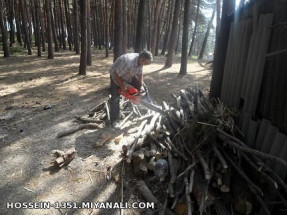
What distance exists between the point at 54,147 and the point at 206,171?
10.6 feet

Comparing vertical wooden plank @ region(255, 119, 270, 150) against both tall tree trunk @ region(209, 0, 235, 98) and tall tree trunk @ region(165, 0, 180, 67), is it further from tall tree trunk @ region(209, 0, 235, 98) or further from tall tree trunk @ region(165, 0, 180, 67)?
tall tree trunk @ region(165, 0, 180, 67)

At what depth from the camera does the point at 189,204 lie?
3.29 metres

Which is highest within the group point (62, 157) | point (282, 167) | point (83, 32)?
point (83, 32)

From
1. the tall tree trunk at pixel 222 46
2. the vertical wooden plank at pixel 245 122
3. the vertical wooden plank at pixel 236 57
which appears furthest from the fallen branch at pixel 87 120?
the vertical wooden plank at pixel 245 122

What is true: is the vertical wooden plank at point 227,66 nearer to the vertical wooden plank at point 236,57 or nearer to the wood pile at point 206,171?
the vertical wooden plank at point 236,57

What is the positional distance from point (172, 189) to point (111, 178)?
1193mm

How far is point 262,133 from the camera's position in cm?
382

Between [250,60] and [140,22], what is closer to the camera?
[250,60]

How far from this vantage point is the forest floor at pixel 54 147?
3947mm

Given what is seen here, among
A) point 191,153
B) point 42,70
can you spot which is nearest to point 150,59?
point 191,153

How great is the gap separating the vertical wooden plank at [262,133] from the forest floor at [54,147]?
Result: 201 cm

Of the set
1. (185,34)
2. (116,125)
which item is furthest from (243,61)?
(185,34)

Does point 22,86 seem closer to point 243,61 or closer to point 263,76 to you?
point 243,61

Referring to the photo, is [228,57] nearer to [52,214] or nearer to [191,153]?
[191,153]
